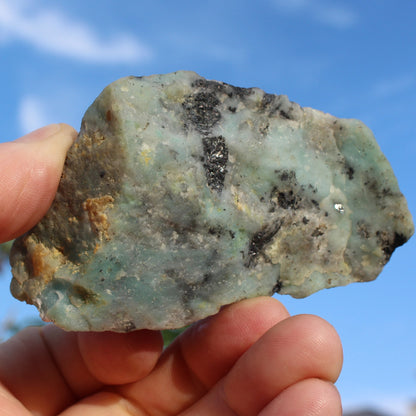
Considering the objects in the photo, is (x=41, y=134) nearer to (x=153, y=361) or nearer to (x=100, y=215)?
(x=100, y=215)

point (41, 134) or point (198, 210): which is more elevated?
point (41, 134)

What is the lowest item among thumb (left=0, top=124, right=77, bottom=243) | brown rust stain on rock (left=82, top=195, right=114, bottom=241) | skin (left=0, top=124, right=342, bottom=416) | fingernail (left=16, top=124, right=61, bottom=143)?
skin (left=0, top=124, right=342, bottom=416)

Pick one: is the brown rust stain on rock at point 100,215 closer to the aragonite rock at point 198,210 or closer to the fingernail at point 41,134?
the aragonite rock at point 198,210

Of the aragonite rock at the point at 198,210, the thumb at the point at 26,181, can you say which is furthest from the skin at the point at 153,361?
the aragonite rock at the point at 198,210

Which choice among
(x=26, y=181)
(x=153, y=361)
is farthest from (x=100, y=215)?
(x=153, y=361)

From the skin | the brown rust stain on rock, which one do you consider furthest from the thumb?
the brown rust stain on rock

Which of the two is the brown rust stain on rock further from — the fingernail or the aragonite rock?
the fingernail

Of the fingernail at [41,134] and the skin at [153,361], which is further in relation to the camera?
the fingernail at [41,134]
